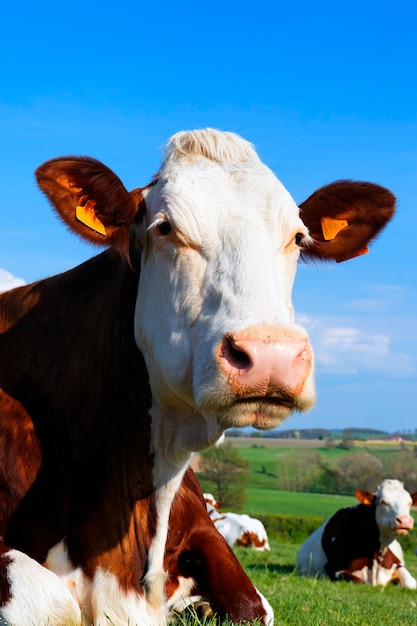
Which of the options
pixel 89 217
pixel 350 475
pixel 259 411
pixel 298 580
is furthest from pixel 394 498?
pixel 350 475

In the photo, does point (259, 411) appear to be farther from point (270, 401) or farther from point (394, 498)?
point (394, 498)

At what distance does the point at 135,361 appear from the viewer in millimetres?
5113

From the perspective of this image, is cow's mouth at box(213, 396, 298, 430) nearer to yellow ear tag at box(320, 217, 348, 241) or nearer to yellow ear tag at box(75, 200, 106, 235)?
yellow ear tag at box(75, 200, 106, 235)

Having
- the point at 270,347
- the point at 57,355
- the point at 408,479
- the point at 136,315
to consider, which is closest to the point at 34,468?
the point at 57,355

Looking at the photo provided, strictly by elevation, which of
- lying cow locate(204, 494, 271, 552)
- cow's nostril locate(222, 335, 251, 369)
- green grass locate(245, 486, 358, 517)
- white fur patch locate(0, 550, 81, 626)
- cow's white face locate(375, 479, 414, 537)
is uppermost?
cow's nostril locate(222, 335, 251, 369)

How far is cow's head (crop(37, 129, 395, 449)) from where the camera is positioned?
386 cm

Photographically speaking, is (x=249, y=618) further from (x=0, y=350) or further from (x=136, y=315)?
(x=0, y=350)

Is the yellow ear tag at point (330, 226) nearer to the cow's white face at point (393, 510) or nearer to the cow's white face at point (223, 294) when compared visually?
the cow's white face at point (223, 294)

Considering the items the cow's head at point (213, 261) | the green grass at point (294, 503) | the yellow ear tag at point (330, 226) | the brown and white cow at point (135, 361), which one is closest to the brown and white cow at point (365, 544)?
the yellow ear tag at point (330, 226)

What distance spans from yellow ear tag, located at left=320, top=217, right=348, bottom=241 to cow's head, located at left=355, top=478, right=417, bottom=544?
1181 cm

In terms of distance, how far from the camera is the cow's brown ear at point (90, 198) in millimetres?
4828

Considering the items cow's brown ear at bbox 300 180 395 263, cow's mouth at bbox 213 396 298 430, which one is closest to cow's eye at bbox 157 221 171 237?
cow's mouth at bbox 213 396 298 430

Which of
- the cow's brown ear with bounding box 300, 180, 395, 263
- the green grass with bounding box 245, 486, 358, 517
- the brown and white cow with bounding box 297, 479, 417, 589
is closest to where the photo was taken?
the cow's brown ear with bounding box 300, 180, 395, 263

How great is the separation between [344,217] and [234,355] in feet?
7.33
